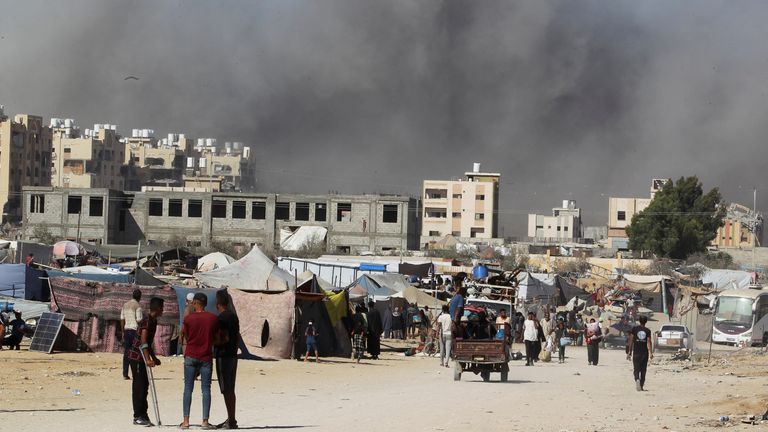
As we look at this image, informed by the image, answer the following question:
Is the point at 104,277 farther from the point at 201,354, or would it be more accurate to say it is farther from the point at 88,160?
the point at 88,160

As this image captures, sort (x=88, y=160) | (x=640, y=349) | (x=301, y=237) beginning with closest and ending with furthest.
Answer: (x=640, y=349)
(x=301, y=237)
(x=88, y=160)

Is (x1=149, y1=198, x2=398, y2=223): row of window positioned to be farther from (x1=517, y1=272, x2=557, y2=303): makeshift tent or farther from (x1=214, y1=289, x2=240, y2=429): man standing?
(x1=214, y1=289, x2=240, y2=429): man standing

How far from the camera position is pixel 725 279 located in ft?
259

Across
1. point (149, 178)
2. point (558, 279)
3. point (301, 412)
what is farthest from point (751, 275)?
point (149, 178)

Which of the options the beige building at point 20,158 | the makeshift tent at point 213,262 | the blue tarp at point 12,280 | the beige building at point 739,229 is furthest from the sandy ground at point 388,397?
the beige building at point 739,229

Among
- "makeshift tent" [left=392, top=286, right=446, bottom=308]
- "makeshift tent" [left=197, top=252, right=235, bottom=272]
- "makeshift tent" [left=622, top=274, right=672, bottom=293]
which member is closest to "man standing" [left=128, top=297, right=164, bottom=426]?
"makeshift tent" [left=392, top=286, right=446, bottom=308]

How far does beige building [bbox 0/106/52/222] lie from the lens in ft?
497

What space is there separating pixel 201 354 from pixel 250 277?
21410 millimetres

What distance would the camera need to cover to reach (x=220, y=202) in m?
99.1

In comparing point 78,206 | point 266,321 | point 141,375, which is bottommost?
point 266,321

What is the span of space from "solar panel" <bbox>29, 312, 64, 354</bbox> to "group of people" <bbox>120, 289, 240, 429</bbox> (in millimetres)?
13898

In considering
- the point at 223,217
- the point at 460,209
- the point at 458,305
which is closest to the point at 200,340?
the point at 458,305

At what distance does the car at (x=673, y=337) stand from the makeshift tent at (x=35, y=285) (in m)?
21.1

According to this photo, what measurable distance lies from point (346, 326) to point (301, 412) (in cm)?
1503
